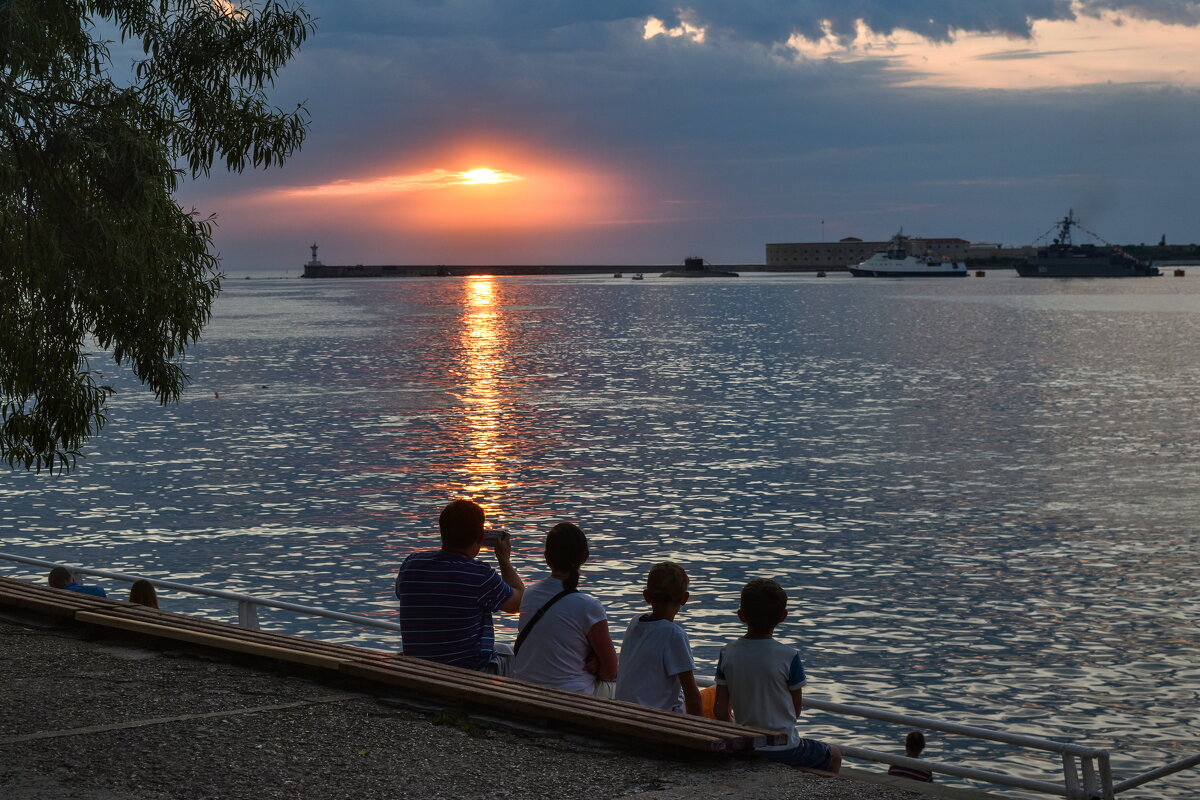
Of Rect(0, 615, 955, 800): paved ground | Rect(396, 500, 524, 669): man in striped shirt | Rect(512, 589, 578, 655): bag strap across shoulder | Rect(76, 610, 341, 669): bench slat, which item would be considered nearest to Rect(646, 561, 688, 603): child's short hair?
Rect(512, 589, 578, 655): bag strap across shoulder

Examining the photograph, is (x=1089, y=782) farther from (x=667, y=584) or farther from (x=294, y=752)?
(x=294, y=752)

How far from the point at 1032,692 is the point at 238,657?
9.27m

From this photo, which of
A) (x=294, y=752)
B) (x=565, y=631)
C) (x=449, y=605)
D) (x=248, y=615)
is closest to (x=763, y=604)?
(x=565, y=631)

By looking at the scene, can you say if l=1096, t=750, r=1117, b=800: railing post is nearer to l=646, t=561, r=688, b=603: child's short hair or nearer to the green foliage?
l=646, t=561, r=688, b=603: child's short hair

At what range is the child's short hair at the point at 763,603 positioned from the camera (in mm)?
7207

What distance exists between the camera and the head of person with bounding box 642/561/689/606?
7344 mm

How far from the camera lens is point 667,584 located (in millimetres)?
7340

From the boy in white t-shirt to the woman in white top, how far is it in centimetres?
17

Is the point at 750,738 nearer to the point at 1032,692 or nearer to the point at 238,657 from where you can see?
the point at 238,657

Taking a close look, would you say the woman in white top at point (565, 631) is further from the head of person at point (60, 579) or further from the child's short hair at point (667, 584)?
the head of person at point (60, 579)

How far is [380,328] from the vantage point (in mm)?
127000

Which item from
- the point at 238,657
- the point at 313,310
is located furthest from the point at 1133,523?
the point at 313,310

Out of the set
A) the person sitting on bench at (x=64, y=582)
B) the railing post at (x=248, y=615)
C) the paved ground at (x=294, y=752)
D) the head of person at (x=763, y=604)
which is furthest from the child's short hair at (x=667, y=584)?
the person sitting on bench at (x=64, y=582)

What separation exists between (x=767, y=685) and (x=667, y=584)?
83cm
